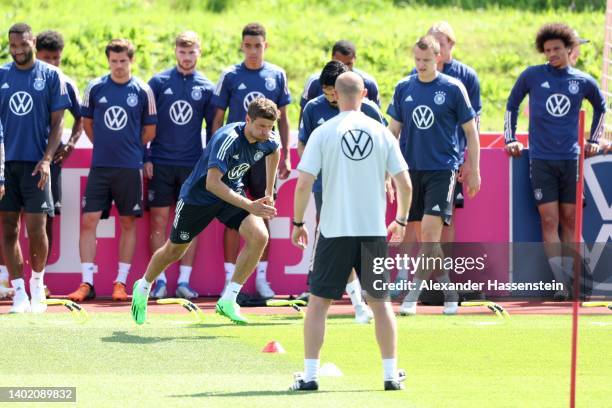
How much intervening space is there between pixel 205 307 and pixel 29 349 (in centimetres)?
365

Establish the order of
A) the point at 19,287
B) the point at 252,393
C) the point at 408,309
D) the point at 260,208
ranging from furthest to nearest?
the point at 19,287 < the point at 408,309 < the point at 260,208 < the point at 252,393

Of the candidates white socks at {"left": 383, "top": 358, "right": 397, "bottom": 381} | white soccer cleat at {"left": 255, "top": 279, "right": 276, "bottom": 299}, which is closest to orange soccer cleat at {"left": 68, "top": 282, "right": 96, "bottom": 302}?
white soccer cleat at {"left": 255, "top": 279, "right": 276, "bottom": 299}

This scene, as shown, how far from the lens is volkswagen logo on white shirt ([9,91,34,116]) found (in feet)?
47.3

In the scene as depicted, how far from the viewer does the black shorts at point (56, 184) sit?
49.9ft

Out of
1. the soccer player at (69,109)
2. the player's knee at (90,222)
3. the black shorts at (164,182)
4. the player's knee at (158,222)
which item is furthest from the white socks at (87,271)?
the black shorts at (164,182)

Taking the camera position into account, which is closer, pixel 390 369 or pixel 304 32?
pixel 390 369

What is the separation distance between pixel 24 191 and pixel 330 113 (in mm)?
3220

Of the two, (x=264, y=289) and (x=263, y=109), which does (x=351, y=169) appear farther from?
(x=264, y=289)

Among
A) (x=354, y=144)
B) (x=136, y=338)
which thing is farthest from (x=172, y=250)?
(x=354, y=144)

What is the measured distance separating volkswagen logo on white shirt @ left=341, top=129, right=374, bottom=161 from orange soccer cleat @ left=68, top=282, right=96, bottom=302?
6.36 metres

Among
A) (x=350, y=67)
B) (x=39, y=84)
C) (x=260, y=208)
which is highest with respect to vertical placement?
(x=350, y=67)

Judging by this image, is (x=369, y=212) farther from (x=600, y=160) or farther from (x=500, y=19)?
(x=500, y=19)

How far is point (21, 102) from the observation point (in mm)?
14445

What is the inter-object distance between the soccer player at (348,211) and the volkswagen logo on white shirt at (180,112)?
5975mm
